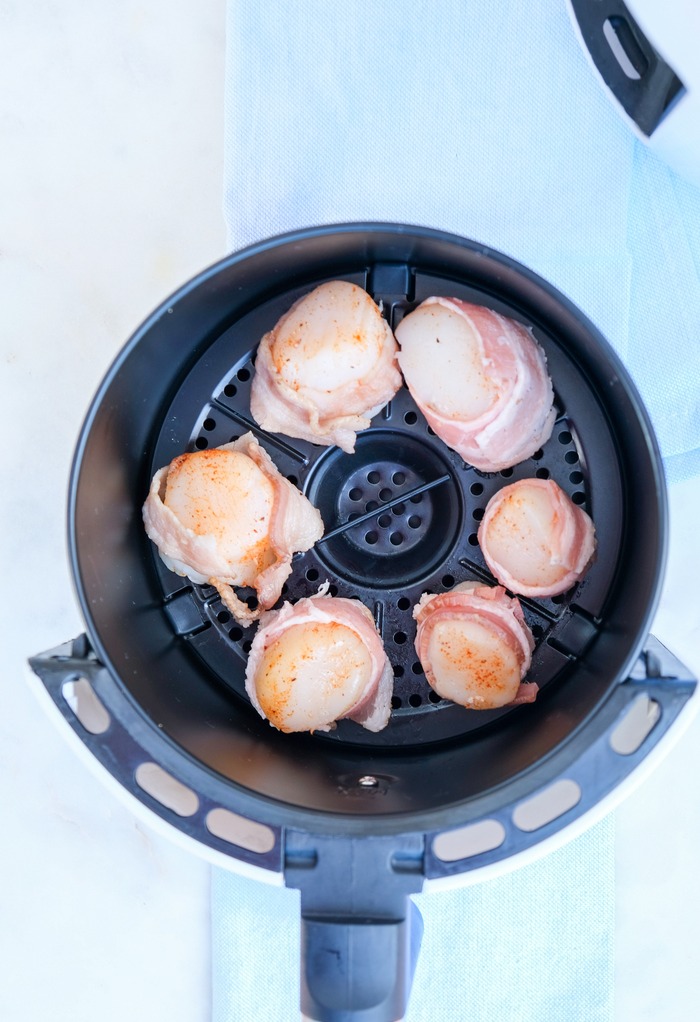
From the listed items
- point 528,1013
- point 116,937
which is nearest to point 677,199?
point 528,1013

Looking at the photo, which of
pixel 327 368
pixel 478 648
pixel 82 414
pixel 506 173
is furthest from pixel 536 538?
pixel 82 414

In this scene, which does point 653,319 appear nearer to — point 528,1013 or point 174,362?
point 174,362

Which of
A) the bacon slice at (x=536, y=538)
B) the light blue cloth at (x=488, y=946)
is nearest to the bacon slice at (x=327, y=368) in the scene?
the bacon slice at (x=536, y=538)

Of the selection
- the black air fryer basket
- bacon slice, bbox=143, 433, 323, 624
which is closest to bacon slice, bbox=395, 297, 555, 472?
the black air fryer basket

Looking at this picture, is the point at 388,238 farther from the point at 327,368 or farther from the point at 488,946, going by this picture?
the point at 488,946

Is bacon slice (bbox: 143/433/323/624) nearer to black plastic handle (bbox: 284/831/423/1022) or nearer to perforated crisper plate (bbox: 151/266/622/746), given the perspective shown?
perforated crisper plate (bbox: 151/266/622/746)

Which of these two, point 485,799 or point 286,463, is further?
point 286,463

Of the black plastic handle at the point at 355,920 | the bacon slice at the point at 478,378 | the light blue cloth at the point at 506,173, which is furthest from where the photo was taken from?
the light blue cloth at the point at 506,173

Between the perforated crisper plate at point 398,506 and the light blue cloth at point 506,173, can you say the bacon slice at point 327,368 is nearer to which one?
the perforated crisper plate at point 398,506
